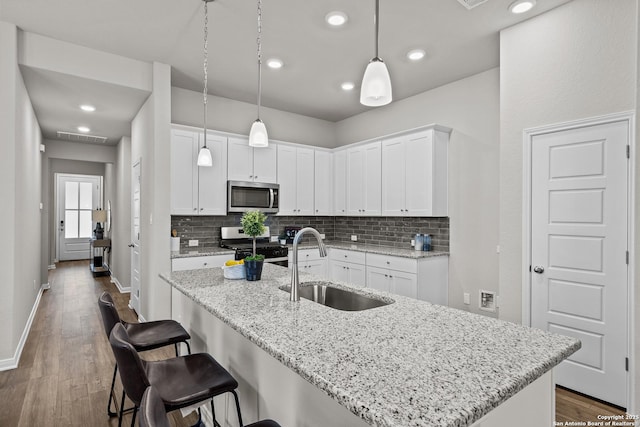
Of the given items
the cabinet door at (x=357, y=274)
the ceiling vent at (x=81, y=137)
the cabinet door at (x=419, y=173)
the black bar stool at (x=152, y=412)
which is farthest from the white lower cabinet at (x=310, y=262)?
the ceiling vent at (x=81, y=137)

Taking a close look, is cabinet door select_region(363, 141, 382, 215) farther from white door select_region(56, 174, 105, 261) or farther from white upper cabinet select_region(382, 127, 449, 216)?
white door select_region(56, 174, 105, 261)

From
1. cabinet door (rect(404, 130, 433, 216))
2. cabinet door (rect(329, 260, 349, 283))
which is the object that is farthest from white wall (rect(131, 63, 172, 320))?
cabinet door (rect(404, 130, 433, 216))

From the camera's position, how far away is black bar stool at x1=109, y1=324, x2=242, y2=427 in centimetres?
134

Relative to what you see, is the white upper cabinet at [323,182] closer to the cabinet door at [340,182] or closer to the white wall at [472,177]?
the cabinet door at [340,182]

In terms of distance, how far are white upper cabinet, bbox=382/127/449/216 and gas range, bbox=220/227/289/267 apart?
1538mm

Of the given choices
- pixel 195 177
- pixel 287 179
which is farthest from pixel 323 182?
pixel 195 177

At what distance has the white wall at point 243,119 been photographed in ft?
15.0

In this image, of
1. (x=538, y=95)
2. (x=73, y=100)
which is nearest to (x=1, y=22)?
(x=73, y=100)

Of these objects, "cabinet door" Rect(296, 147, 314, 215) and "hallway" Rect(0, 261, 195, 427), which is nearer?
"hallway" Rect(0, 261, 195, 427)

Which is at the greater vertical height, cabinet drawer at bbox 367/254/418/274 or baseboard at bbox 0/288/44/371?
cabinet drawer at bbox 367/254/418/274

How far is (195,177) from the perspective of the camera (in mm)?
4332

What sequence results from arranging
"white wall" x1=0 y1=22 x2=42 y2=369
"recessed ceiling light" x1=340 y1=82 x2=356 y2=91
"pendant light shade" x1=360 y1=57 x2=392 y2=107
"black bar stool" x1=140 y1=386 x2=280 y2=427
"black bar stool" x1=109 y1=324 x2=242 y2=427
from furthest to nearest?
"recessed ceiling light" x1=340 y1=82 x2=356 y2=91
"white wall" x1=0 y1=22 x2=42 y2=369
"pendant light shade" x1=360 y1=57 x2=392 y2=107
"black bar stool" x1=109 y1=324 x2=242 y2=427
"black bar stool" x1=140 y1=386 x2=280 y2=427

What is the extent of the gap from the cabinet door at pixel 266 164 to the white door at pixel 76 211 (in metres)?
7.76

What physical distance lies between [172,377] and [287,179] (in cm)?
374
